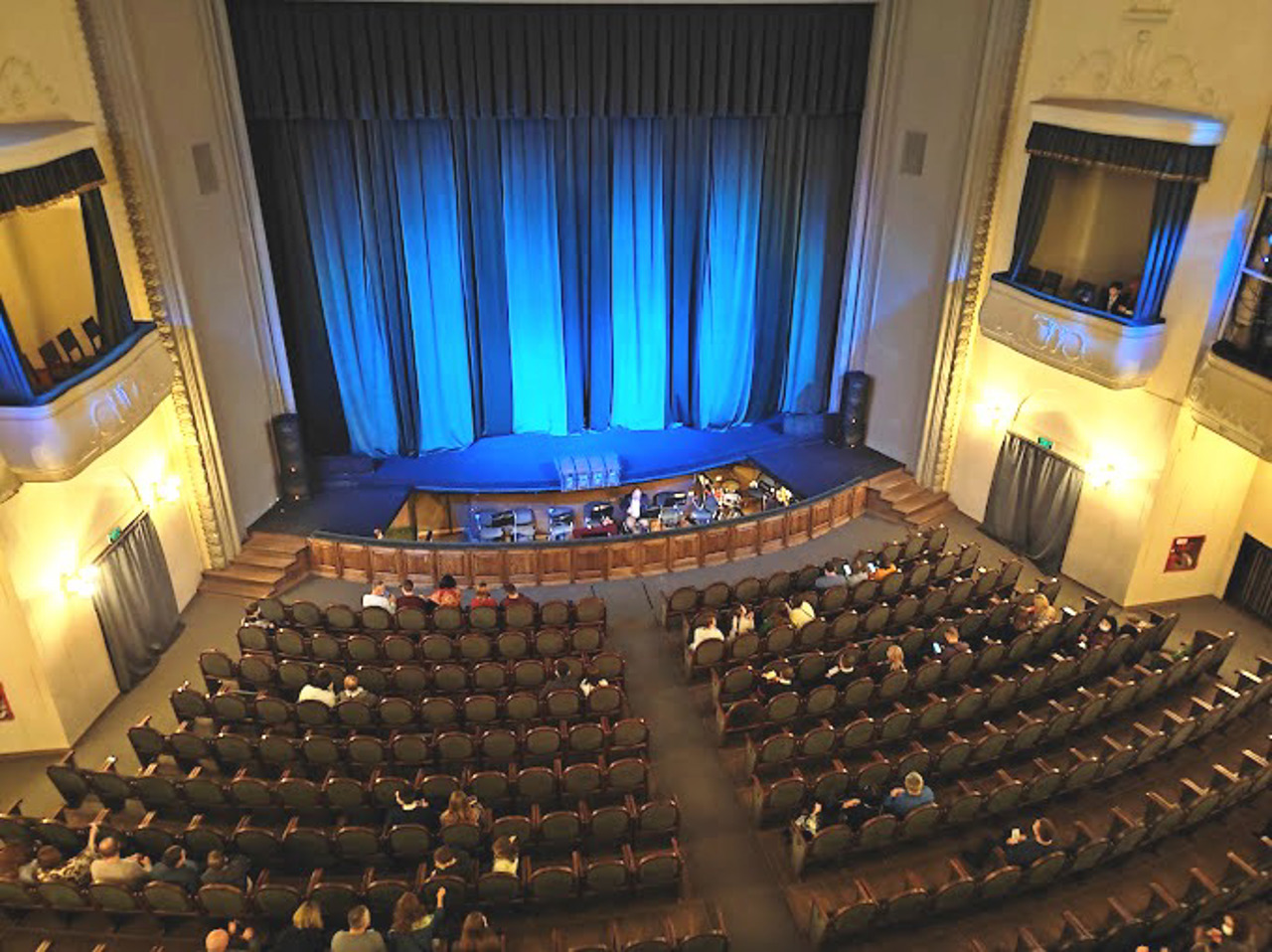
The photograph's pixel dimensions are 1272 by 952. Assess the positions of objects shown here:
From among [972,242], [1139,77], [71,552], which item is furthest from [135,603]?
[1139,77]

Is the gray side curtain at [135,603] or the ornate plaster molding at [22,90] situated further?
the gray side curtain at [135,603]

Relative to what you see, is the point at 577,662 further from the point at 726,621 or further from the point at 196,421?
the point at 196,421

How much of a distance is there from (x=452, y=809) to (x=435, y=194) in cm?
847

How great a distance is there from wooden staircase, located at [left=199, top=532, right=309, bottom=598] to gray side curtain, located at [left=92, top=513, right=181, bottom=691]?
0.78 metres

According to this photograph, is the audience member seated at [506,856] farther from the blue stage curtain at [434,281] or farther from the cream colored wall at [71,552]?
the blue stage curtain at [434,281]

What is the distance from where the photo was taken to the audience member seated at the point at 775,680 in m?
8.95

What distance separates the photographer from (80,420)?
841 cm

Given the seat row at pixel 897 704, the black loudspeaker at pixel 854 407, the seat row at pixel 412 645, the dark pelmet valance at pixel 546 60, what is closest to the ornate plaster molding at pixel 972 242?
the black loudspeaker at pixel 854 407

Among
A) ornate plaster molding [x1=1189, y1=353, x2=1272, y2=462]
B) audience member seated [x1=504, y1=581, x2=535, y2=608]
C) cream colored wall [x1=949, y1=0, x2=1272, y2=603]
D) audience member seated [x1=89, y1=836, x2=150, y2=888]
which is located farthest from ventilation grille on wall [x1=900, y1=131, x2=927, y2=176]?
audience member seated [x1=89, y1=836, x2=150, y2=888]

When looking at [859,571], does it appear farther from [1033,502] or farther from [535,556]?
[535,556]

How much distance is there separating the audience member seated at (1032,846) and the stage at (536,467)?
256 inches

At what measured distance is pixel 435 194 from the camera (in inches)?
508

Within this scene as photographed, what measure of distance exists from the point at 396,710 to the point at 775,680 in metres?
→ 3.40

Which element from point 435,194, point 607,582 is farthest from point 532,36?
point 607,582
